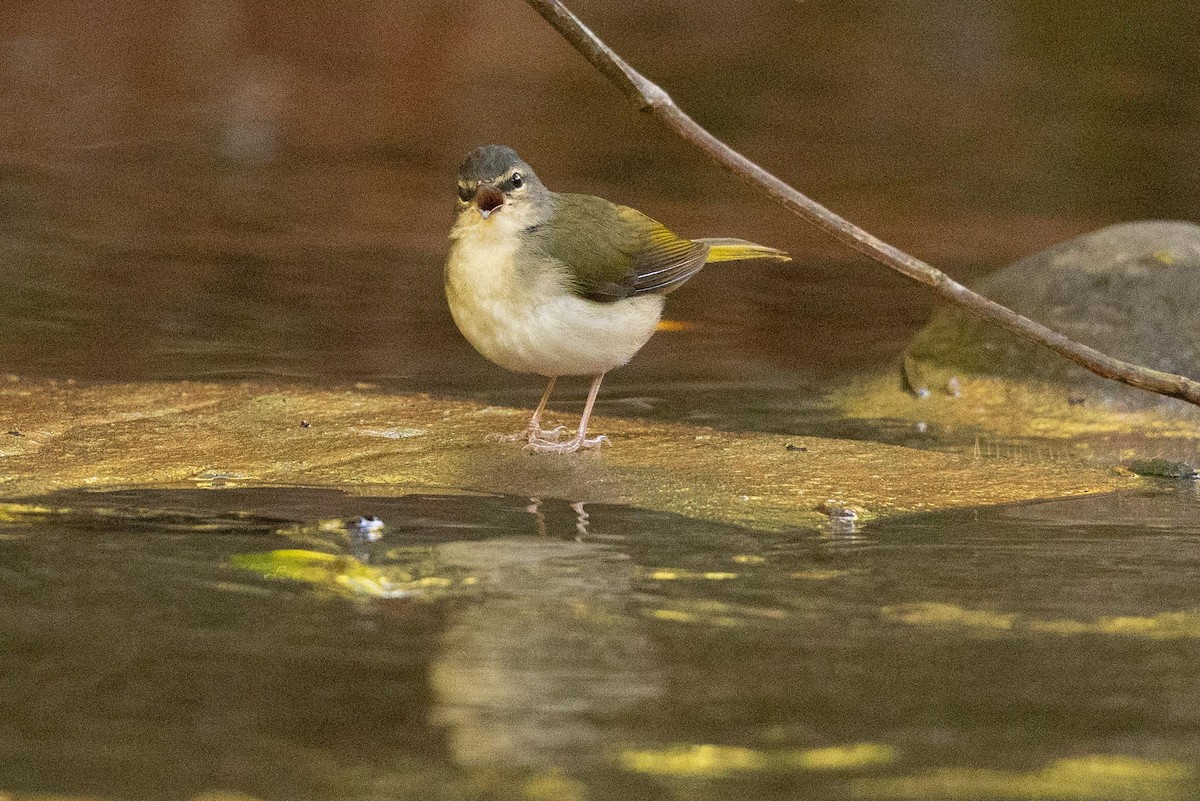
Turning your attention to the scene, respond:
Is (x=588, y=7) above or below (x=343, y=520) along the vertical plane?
above

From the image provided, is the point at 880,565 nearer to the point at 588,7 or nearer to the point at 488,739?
the point at 488,739

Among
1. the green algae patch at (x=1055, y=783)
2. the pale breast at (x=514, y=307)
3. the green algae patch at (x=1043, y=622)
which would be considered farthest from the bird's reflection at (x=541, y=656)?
the pale breast at (x=514, y=307)

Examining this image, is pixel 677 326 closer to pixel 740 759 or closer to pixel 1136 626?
pixel 1136 626

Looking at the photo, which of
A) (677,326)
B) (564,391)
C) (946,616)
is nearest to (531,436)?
(564,391)

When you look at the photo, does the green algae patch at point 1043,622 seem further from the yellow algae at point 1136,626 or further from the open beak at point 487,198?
the open beak at point 487,198

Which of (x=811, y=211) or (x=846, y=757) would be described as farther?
(x=811, y=211)

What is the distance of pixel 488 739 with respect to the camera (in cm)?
324

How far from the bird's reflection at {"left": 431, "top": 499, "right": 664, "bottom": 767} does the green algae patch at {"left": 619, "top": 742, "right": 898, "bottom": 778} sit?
0.34 ft

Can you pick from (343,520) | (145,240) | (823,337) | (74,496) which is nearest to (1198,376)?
(823,337)

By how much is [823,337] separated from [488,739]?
586 cm

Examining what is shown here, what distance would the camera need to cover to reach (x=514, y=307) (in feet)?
18.6

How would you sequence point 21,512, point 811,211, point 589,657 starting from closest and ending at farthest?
point 589,657 < point 811,211 < point 21,512

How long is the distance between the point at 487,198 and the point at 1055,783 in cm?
329

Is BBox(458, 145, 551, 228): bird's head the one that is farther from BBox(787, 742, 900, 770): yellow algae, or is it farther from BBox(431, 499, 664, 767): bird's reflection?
BBox(787, 742, 900, 770): yellow algae
